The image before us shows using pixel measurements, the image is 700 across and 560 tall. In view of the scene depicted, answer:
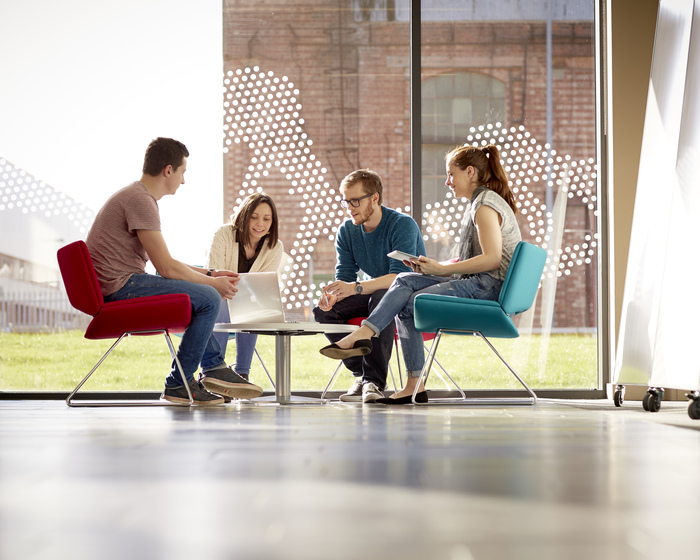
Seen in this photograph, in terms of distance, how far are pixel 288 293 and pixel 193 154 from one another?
3.71ft

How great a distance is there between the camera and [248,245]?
4113 millimetres

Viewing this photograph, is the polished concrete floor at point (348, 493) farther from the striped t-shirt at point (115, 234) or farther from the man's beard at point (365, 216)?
the man's beard at point (365, 216)

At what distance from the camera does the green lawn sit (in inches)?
197

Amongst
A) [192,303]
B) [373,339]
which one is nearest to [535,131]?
[373,339]

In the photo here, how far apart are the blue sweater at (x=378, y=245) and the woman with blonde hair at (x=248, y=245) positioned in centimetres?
39

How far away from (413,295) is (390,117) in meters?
1.83

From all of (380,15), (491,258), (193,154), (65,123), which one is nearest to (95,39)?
(65,123)

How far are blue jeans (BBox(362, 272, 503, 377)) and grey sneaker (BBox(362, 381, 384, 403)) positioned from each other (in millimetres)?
188

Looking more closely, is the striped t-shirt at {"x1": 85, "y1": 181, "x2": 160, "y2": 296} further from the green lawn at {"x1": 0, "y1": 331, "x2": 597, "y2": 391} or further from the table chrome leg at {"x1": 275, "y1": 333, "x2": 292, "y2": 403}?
the green lawn at {"x1": 0, "y1": 331, "x2": 597, "y2": 391}

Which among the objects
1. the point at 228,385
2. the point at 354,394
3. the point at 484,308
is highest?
the point at 484,308

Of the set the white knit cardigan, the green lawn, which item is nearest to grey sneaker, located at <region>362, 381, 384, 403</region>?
the white knit cardigan

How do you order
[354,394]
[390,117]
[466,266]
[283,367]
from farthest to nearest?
[390,117]
[354,394]
[283,367]
[466,266]

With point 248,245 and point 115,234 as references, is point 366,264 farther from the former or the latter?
point 115,234

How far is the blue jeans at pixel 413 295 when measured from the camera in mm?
3715
